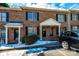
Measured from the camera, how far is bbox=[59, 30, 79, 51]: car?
259 inches

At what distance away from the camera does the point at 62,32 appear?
6730 millimetres

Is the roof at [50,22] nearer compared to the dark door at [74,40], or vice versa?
the dark door at [74,40]

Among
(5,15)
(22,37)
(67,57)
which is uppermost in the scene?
(5,15)

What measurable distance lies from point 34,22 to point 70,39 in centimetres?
105

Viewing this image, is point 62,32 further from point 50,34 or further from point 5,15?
point 5,15

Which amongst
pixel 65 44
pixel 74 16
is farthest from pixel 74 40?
pixel 74 16

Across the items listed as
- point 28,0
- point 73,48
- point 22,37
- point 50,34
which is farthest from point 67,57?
point 28,0

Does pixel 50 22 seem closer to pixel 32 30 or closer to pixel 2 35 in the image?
pixel 32 30

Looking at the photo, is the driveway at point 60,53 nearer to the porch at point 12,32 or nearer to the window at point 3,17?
the porch at point 12,32

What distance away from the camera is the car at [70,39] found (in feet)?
21.6

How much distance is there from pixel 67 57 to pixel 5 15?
1966mm

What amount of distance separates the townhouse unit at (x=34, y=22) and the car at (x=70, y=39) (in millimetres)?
136

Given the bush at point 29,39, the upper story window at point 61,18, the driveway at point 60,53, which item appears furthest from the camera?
the upper story window at point 61,18

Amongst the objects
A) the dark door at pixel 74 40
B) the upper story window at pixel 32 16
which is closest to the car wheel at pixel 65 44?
the dark door at pixel 74 40
